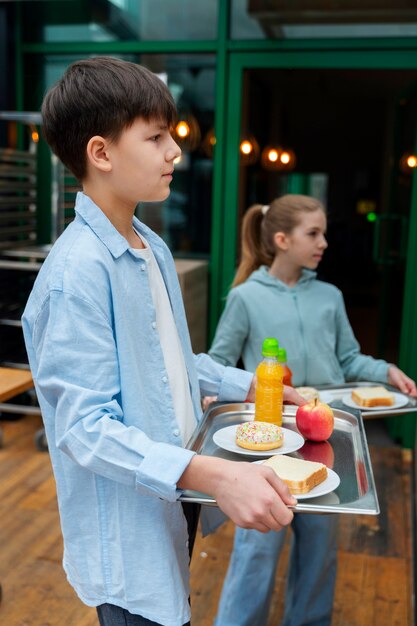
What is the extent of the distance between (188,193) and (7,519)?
246cm

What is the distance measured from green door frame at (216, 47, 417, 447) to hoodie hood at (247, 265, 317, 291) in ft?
5.69

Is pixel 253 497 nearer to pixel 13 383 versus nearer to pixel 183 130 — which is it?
pixel 13 383

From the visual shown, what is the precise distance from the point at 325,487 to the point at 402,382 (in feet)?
3.38

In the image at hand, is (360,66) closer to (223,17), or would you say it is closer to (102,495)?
(223,17)

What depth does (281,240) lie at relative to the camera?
99.0 inches

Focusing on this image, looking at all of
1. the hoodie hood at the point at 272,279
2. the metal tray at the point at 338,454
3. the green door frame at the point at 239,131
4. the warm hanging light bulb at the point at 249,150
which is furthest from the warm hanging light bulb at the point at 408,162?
the metal tray at the point at 338,454

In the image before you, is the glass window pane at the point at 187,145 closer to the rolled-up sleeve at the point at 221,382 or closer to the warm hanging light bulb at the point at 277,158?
the warm hanging light bulb at the point at 277,158

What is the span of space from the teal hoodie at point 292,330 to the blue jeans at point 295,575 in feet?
1.67

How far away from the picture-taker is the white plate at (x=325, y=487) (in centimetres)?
118

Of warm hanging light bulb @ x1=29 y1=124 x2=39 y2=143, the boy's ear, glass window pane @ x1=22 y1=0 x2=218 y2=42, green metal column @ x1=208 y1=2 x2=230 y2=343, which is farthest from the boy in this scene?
warm hanging light bulb @ x1=29 y1=124 x2=39 y2=143

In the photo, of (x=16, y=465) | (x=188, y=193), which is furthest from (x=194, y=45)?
(x=16, y=465)

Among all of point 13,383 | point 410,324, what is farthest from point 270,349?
point 410,324

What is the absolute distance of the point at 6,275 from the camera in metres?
4.56

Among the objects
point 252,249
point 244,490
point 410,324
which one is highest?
point 252,249
